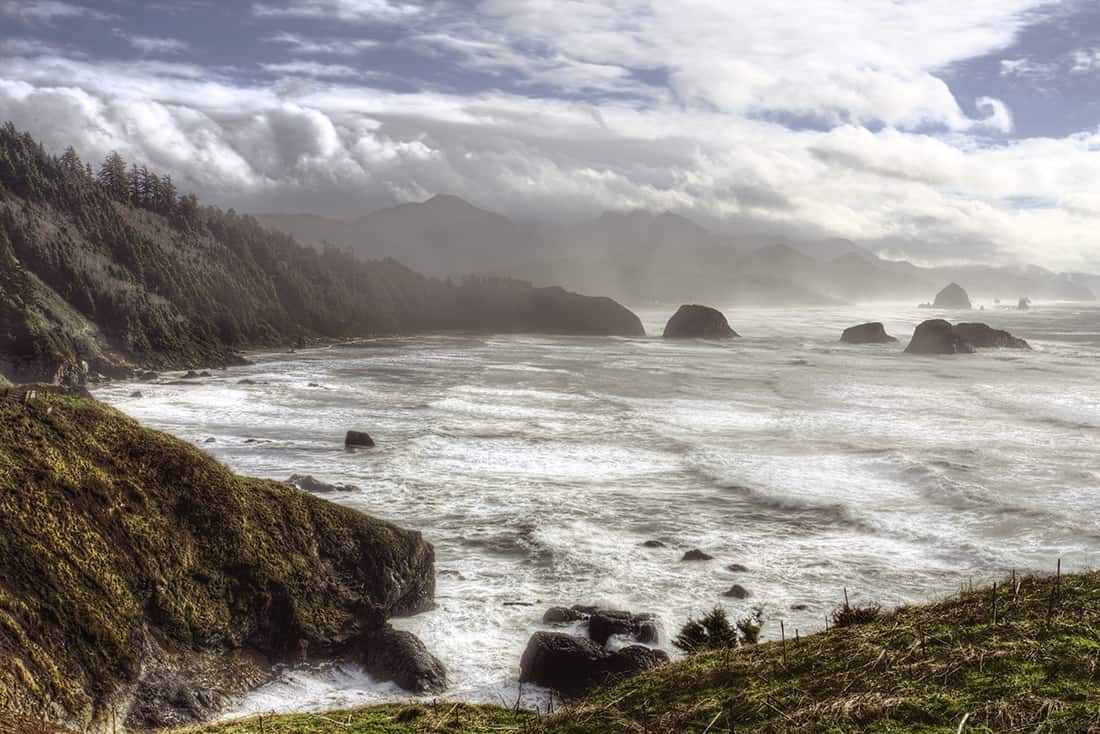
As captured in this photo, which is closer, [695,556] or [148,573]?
[148,573]

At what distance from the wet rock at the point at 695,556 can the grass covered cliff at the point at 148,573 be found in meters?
7.63

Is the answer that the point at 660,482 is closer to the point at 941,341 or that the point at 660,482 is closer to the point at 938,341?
the point at 938,341

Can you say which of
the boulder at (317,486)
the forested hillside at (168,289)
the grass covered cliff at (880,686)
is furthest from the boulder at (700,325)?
the grass covered cliff at (880,686)

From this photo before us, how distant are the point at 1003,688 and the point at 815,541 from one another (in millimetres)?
16310

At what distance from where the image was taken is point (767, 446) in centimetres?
3250

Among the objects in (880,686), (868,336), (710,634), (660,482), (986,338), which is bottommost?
(660,482)

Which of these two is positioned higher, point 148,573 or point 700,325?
point 700,325

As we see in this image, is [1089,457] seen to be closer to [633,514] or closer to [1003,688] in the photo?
[633,514]

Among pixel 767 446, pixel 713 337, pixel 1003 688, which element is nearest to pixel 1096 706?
pixel 1003 688

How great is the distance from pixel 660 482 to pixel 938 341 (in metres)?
75.0

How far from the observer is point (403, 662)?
11859 mm

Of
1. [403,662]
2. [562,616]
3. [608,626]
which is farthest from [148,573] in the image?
[608,626]

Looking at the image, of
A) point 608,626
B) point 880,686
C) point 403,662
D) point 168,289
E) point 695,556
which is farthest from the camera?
point 168,289

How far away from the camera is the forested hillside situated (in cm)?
6341
